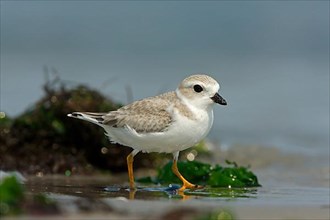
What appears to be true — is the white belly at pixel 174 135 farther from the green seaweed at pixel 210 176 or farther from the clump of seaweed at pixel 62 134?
the clump of seaweed at pixel 62 134

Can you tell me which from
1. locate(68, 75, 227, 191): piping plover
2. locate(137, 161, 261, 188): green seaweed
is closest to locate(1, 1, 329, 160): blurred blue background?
locate(137, 161, 261, 188): green seaweed

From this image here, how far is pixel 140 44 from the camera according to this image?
2130 centimetres

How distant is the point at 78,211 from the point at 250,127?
311 inches

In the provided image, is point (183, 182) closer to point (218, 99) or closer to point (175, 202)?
point (218, 99)

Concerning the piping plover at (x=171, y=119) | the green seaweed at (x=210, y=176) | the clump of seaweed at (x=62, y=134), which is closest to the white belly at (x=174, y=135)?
the piping plover at (x=171, y=119)

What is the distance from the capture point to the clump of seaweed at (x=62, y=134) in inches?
371

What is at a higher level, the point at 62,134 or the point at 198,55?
the point at 198,55

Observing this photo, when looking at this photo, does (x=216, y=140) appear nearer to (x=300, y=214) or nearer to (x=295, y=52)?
(x=300, y=214)

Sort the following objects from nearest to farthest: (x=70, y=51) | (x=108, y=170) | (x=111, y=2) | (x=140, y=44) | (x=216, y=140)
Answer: (x=108, y=170)
(x=216, y=140)
(x=70, y=51)
(x=140, y=44)
(x=111, y=2)

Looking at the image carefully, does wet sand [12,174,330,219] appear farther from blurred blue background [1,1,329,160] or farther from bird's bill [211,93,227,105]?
blurred blue background [1,1,329,160]

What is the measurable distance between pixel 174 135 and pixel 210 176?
953mm

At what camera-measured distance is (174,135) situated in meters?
7.29

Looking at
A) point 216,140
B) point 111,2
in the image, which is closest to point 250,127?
point 216,140

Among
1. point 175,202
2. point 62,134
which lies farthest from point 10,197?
point 62,134
